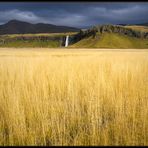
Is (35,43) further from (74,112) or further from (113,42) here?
(74,112)

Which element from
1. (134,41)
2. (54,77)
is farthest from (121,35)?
(54,77)

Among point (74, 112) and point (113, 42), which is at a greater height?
point (74, 112)

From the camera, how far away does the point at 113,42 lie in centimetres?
13050

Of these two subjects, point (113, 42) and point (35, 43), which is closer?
point (113, 42)

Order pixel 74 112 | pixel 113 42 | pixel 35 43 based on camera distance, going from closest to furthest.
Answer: pixel 74 112 → pixel 113 42 → pixel 35 43

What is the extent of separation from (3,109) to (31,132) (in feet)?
3.23

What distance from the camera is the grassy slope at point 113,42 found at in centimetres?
12812

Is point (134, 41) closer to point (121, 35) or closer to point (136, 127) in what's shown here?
point (121, 35)

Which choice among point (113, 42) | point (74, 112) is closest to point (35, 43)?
point (113, 42)

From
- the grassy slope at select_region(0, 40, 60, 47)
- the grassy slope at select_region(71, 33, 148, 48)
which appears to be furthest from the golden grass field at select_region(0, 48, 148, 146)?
the grassy slope at select_region(0, 40, 60, 47)

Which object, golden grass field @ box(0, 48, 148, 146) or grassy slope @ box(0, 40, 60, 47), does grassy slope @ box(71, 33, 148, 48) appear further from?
golden grass field @ box(0, 48, 148, 146)

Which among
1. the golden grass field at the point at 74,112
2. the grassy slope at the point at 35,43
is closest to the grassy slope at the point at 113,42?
the grassy slope at the point at 35,43

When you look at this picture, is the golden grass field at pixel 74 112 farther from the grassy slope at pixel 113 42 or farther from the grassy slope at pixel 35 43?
the grassy slope at pixel 35 43

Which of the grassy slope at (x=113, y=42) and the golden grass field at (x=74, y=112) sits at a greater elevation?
the golden grass field at (x=74, y=112)
